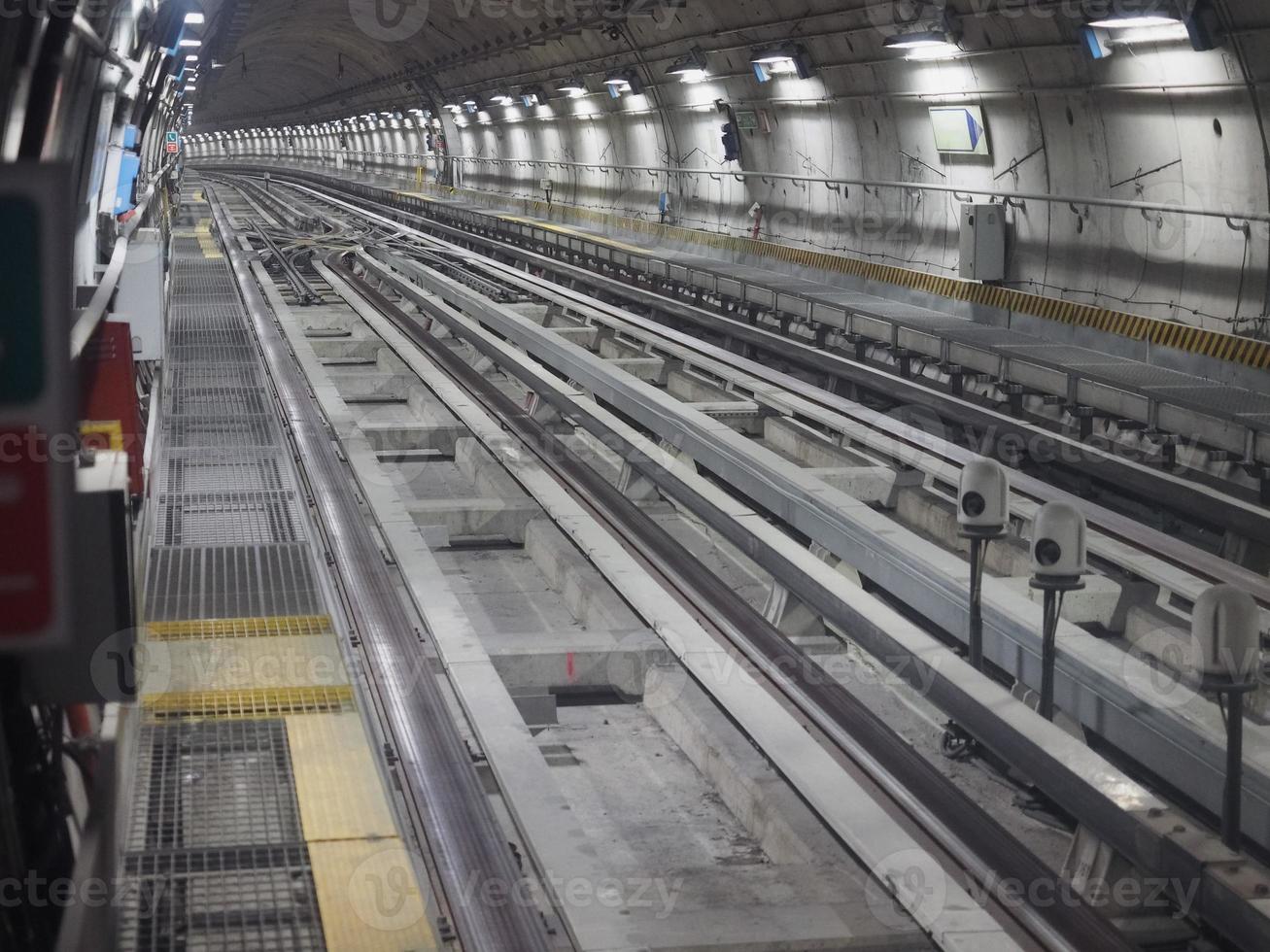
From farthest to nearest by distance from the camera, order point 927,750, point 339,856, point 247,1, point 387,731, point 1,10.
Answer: point 247,1, point 927,750, point 387,731, point 339,856, point 1,10

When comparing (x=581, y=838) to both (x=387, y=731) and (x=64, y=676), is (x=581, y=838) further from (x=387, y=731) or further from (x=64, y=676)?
(x=64, y=676)

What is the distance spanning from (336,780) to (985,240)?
12.6 meters

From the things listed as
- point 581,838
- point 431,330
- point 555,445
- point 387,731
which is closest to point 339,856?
point 581,838

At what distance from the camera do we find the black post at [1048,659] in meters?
5.62

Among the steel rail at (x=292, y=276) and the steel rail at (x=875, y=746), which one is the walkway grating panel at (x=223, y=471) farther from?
the steel rail at (x=292, y=276)

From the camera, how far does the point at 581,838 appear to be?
4875 millimetres

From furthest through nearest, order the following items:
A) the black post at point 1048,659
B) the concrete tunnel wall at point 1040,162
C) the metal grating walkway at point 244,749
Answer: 1. the concrete tunnel wall at point 1040,162
2. the black post at point 1048,659
3. the metal grating walkway at point 244,749

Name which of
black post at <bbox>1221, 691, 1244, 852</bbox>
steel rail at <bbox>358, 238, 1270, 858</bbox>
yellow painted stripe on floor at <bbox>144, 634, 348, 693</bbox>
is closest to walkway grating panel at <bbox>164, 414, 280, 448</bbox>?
steel rail at <bbox>358, 238, 1270, 858</bbox>

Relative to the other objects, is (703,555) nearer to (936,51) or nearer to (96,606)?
(96,606)

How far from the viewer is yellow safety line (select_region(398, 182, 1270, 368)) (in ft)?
40.8

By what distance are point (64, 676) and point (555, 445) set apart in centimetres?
876

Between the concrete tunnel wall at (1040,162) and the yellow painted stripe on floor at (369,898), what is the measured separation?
32.5 ft

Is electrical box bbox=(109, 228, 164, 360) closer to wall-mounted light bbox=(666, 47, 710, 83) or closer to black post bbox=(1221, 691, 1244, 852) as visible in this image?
black post bbox=(1221, 691, 1244, 852)

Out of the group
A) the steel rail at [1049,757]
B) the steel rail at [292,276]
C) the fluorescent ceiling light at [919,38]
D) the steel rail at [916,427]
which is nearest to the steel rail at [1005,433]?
the steel rail at [916,427]
